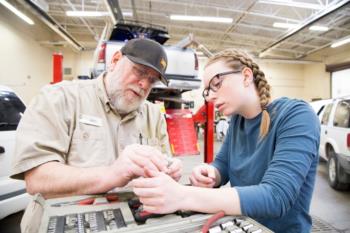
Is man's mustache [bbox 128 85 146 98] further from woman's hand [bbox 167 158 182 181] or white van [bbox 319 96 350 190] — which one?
white van [bbox 319 96 350 190]

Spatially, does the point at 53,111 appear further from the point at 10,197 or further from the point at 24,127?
the point at 10,197

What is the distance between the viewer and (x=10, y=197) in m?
2.35

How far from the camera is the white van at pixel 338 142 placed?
4.10 m

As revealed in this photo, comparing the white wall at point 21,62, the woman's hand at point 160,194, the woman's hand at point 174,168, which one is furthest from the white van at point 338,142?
the white wall at point 21,62

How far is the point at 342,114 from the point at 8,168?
4810 millimetres

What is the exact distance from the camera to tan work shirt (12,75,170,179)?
3.61 ft

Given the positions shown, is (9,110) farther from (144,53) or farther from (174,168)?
(174,168)

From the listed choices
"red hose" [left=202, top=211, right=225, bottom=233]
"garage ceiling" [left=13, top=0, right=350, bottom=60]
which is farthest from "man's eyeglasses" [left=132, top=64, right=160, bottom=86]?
"garage ceiling" [left=13, top=0, right=350, bottom=60]

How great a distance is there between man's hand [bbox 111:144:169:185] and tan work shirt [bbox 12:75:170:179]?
35cm

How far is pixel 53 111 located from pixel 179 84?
2124mm

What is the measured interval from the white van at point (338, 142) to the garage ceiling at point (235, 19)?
312 centimetres

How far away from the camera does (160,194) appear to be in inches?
29.4

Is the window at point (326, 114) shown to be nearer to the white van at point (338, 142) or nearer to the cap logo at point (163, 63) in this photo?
the white van at point (338, 142)

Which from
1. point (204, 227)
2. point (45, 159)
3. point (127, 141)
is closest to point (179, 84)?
point (127, 141)
